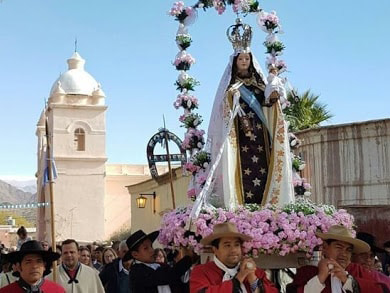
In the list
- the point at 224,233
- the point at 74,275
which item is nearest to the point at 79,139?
the point at 74,275

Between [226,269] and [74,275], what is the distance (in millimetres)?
2677

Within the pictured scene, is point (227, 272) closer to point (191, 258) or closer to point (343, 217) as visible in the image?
point (191, 258)

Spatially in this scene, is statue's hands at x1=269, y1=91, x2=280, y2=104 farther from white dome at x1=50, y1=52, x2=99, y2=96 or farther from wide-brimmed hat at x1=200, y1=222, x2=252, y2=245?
white dome at x1=50, y1=52, x2=99, y2=96

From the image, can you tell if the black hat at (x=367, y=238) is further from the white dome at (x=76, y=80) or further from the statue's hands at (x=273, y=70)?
the white dome at (x=76, y=80)

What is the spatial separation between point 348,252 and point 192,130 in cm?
276

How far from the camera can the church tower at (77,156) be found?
3644 centimetres

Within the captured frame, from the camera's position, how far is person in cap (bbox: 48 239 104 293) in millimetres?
7121

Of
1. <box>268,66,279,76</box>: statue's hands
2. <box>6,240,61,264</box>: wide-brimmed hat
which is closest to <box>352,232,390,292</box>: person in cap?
<box>268,66,279,76</box>: statue's hands

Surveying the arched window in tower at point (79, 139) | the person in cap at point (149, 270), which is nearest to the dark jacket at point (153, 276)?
the person in cap at point (149, 270)

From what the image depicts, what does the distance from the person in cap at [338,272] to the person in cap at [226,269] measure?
377 millimetres

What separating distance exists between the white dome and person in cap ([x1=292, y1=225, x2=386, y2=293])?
34.1 m

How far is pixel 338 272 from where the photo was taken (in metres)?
4.73

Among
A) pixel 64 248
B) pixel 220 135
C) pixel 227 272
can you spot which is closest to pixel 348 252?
pixel 227 272

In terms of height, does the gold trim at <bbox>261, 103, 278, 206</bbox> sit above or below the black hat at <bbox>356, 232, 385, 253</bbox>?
above
